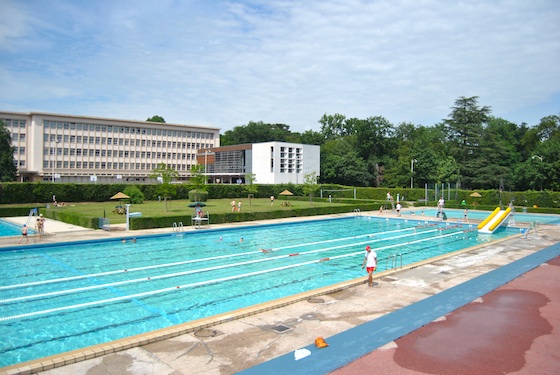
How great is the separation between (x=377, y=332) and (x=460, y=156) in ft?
223

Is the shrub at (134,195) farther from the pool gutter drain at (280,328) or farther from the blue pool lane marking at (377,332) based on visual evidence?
the pool gutter drain at (280,328)

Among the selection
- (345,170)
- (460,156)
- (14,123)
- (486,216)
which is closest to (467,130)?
(460,156)

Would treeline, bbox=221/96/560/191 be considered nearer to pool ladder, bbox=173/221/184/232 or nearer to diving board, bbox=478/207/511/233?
diving board, bbox=478/207/511/233

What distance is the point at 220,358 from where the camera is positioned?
791 cm

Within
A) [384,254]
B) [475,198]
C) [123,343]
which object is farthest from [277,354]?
[475,198]

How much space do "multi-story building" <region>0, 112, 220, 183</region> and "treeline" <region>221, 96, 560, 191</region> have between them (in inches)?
1164

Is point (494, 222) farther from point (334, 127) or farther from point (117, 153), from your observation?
point (334, 127)

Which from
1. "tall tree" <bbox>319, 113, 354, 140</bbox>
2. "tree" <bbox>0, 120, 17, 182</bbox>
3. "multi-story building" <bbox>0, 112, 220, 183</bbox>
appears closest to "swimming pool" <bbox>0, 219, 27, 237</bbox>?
"tree" <bbox>0, 120, 17, 182</bbox>

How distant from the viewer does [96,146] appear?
3059 inches

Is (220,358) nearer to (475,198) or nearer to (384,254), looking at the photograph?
(384,254)

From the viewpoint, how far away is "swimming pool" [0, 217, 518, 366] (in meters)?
11.1

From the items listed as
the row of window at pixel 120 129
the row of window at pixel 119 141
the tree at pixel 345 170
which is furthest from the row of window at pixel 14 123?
the tree at pixel 345 170

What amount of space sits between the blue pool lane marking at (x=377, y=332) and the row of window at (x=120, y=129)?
75168 millimetres

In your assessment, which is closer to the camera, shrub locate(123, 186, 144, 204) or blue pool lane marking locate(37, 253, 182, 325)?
blue pool lane marking locate(37, 253, 182, 325)
